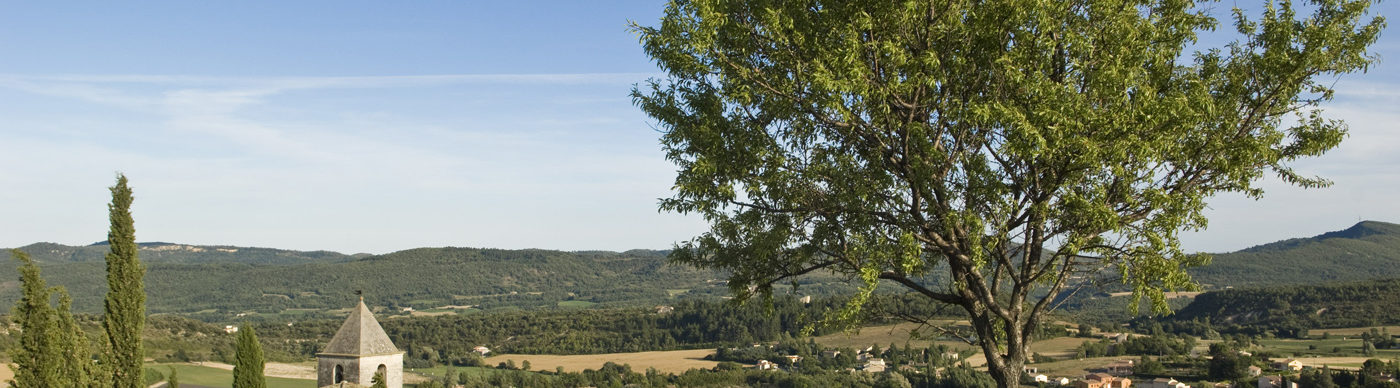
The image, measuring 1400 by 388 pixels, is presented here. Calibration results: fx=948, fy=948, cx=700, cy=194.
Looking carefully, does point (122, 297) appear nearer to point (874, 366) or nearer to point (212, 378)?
point (212, 378)

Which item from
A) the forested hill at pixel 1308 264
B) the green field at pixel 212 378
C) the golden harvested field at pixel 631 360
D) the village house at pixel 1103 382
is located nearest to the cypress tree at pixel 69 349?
the village house at pixel 1103 382

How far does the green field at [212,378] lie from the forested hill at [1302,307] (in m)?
89.0

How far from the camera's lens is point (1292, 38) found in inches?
384

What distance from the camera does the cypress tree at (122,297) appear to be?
1917cm

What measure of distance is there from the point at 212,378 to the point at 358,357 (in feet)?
163

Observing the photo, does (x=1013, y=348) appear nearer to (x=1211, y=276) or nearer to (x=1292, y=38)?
(x=1292, y=38)

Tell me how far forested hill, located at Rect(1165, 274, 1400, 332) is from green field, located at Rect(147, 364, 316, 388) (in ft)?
292

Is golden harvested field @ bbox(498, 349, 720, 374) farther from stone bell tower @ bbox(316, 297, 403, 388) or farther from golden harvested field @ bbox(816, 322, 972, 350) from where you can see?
stone bell tower @ bbox(316, 297, 403, 388)

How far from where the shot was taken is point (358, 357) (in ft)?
100

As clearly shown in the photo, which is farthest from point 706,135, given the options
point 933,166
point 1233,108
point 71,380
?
point 71,380

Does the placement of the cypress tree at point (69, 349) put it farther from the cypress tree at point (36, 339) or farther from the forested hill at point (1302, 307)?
the forested hill at point (1302, 307)

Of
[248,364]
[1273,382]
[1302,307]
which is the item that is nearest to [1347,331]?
[1302,307]

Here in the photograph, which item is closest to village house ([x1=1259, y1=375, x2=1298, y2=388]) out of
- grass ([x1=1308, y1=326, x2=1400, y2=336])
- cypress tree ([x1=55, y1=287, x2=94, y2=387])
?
grass ([x1=1308, y1=326, x2=1400, y2=336])

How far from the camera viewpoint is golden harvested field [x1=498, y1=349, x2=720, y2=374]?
88.3 meters
